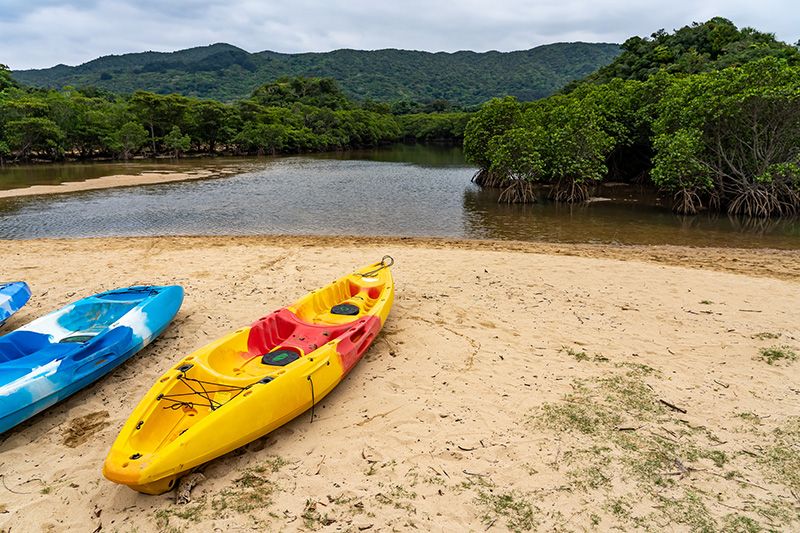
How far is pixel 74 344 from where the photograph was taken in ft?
20.4

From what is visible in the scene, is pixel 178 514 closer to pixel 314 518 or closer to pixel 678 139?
pixel 314 518

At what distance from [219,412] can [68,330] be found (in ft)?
12.8

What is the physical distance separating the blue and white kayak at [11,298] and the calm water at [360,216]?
366 inches

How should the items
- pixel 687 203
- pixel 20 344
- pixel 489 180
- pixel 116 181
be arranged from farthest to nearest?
pixel 116 181 → pixel 489 180 → pixel 687 203 → pixel 20 344

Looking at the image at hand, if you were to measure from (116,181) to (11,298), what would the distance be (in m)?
28.0

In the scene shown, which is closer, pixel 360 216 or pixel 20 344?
pixel 20 344

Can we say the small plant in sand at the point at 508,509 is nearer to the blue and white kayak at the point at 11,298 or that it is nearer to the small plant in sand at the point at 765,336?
the small plant in sand at the point at 765,336

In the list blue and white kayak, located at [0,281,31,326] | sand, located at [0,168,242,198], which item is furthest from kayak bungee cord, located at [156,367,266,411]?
sand, located at [0,168,242,198]

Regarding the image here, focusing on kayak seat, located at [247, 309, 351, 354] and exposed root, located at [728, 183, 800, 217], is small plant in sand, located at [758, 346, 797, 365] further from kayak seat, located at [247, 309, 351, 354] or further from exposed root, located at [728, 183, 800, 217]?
exposed root, located at [728, 183, 800, 217]

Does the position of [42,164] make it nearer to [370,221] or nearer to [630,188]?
[370,221]

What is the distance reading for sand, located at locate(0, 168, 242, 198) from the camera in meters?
26.5

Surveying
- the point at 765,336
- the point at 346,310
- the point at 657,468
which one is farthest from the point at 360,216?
the point at 657,468

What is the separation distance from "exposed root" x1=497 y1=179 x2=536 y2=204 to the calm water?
71cm

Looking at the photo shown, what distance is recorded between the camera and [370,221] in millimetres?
19438
